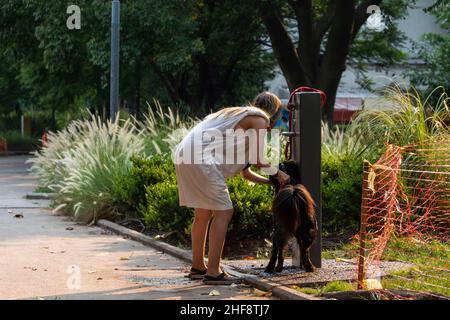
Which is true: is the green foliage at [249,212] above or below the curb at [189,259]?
above

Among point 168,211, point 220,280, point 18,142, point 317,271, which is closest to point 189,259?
point 168,211

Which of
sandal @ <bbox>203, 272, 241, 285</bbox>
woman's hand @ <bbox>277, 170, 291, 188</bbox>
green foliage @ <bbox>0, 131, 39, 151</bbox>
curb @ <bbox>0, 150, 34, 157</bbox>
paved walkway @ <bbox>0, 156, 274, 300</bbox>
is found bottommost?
curb @ <bbox>0, 150, 34, 157</bbox>

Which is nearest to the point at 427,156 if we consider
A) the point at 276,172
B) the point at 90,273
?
the point at 276,172

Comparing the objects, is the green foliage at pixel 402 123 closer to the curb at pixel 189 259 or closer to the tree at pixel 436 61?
the curb at pixel 189 259

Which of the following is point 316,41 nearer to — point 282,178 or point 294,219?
point 282,178

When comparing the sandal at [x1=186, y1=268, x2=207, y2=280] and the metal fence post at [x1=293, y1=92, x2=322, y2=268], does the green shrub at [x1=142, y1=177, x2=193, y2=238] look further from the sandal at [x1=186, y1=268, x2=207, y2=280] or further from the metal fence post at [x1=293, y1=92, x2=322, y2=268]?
the metal fence post at [x1=293, y1=92, x2=322, y2=268]

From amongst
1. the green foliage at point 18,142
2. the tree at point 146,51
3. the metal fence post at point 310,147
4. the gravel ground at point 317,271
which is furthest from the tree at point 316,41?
the green foliage at point 18,142

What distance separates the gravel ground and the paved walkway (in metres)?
0.41

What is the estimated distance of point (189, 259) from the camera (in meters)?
9.81

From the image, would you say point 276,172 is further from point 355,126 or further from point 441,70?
point 441,70

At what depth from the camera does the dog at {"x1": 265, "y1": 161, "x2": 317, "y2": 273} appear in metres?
8.23

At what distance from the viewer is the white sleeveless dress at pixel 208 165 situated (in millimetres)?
8281

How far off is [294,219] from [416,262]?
5.48 ft

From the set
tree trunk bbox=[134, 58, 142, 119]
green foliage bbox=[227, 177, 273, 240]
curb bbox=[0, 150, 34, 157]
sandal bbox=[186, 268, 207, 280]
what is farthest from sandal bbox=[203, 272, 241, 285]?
curb bbox=[0, 150, 34, 157]
